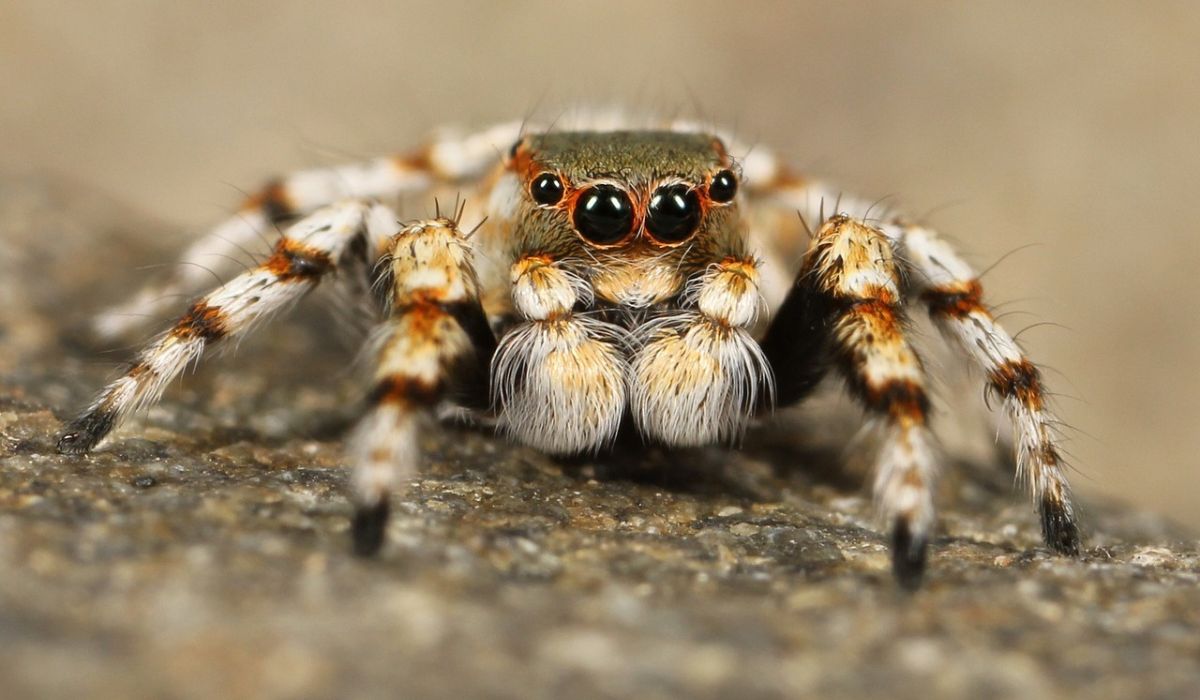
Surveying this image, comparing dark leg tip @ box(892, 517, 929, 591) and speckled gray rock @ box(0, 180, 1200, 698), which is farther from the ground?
dark leg tip @ box(892, 517, 929, 591)

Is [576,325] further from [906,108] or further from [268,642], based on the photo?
[906,108]

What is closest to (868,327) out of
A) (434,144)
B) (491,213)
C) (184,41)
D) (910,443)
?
(910,443)

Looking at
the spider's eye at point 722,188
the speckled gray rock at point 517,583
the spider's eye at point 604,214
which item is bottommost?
the speckled gray rock at point 517,583

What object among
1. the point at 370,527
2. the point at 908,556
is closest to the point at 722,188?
the point at 908,556

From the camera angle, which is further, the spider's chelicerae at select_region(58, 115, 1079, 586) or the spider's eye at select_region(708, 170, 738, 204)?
the spider's eye at select_region(708, 170, 738, 204)

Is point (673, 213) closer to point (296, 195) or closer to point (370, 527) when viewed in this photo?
point (370, 527)

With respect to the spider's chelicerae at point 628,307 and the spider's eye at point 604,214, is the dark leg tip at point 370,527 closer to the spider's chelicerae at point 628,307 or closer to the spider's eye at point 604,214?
the spider's chelicerae at point 628,307

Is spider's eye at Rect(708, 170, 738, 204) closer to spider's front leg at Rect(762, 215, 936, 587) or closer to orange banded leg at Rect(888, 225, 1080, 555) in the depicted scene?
spider's front leg at Rect(762, 215, 936, 587)

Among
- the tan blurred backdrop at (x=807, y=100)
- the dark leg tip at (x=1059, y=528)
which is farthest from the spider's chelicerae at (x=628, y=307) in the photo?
the tan blurred backdrop at (x=807, y=100)

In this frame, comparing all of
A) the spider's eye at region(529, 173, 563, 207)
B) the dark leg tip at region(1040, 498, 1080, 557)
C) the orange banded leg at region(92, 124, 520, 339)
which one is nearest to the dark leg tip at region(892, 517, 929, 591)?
the dark leg tip at region(1040, 498, 1080, 557)
